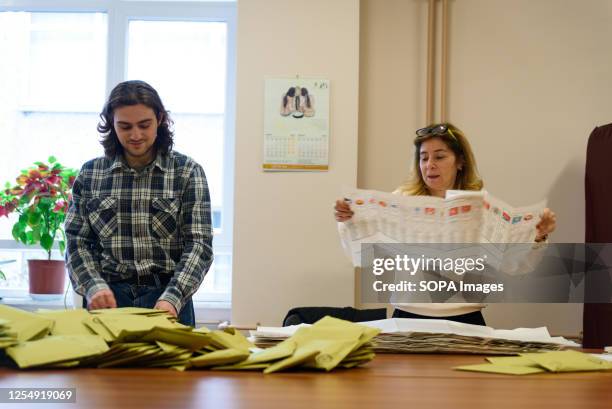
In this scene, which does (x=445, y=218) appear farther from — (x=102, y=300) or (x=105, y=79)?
(x=105, y=79)

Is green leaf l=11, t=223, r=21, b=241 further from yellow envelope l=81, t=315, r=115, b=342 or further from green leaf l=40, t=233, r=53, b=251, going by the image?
yellow envelope l=81, t=315, r=115, b=342

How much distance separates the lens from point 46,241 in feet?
11.6

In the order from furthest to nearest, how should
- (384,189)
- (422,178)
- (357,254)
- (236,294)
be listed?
(384,189)
(236,294)
(422,178)
(357,254)

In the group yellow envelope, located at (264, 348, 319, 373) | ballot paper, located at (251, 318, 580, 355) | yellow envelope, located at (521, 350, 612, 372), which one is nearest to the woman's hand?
ballot paper, located at (251, 318, 580, 355)

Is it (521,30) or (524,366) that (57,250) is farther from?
(524,366)

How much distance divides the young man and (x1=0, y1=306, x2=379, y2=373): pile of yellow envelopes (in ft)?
3.55

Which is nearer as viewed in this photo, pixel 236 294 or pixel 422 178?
pixel 422 178

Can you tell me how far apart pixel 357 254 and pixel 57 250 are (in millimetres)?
2078

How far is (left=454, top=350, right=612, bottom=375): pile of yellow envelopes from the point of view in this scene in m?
1.13

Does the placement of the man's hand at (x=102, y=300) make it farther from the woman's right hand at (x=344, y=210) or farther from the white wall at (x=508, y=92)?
the white wall at (x=508, y=92)

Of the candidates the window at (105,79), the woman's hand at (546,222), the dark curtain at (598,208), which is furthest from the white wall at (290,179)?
the woman's hand at (546,222)

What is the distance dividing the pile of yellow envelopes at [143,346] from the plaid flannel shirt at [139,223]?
1.10m

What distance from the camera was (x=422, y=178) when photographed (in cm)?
266

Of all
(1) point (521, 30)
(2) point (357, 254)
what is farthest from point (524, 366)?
(1) point (521, 30)
